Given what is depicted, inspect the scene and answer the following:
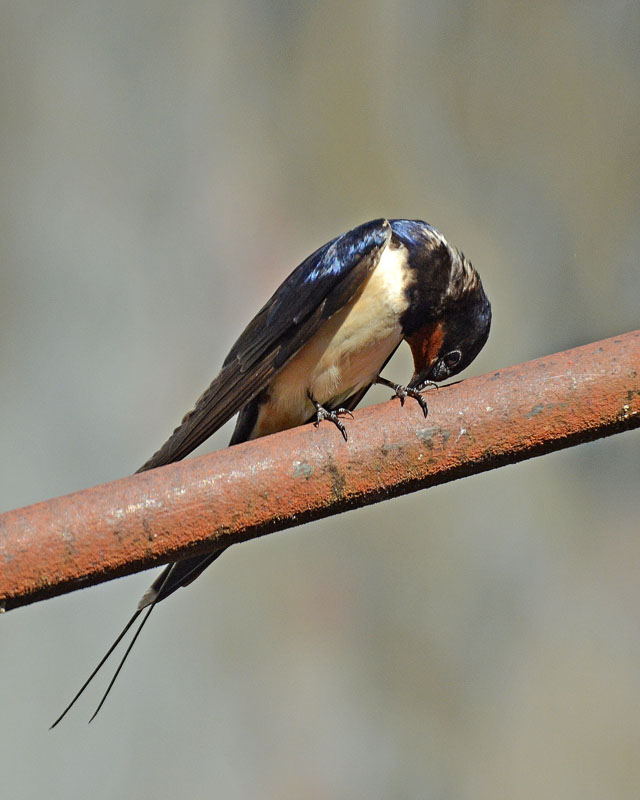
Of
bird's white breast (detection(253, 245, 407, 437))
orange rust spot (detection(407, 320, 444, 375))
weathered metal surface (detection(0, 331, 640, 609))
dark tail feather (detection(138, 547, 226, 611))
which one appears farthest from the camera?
orange rust spot (detection(407, 320, 444, 375))

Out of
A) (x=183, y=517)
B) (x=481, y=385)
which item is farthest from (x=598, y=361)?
(x=183, y=517)

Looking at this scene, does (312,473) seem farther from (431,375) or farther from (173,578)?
(431,375)

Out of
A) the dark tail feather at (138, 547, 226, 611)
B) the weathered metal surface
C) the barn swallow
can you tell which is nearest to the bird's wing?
the barn swallow

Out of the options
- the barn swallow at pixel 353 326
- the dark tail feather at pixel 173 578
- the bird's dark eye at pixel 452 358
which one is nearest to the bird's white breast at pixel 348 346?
the barn swallow at pixel 353 326

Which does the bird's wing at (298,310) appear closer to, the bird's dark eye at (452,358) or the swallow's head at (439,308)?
the swallow's head at (439,308)

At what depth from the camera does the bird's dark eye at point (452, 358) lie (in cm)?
207

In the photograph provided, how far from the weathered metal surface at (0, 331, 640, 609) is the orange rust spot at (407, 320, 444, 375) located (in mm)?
848

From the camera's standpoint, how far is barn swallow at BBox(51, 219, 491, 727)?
6.18ft

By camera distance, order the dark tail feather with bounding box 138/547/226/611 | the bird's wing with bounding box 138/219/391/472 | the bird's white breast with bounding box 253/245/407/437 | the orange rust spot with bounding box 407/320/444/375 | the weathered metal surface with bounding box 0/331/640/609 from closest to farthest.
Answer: the weathered metal surface with bounding box 0/331/640/609, the dark tail feather with bounding box 138/547/226/611, the bird's wing with bounding box 138/219/391/472, the bird's white breast with bounding box 253/245/407/437, the orange rust spot with bounding box 407/320/444/375

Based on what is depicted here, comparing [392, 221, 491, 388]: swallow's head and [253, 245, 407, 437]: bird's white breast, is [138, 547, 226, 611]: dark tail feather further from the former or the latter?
[392, 221, 491, 388]: swallow's head

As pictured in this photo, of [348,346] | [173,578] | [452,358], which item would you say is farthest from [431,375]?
[173,578]

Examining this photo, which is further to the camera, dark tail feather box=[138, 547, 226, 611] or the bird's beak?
the bird's beak

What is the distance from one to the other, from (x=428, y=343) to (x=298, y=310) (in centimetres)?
30

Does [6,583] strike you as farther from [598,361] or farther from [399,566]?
[399,566]
